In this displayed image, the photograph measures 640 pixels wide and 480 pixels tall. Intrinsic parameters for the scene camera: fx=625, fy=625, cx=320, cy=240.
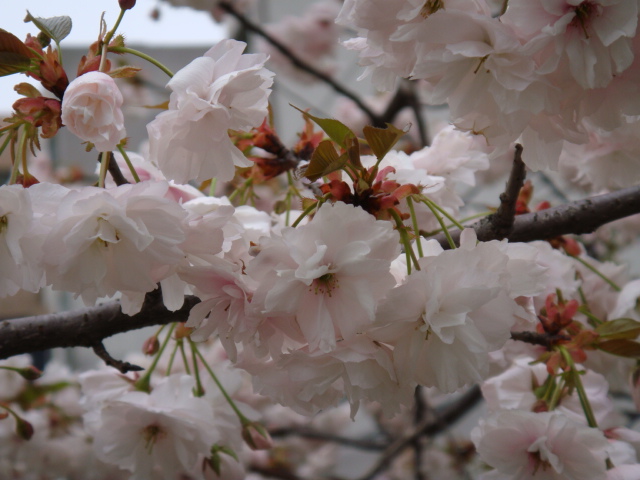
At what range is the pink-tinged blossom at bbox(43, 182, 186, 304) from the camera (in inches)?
19.2

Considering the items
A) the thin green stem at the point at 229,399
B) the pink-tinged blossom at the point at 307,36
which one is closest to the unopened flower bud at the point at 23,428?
the thin green stem at the point at 229,399

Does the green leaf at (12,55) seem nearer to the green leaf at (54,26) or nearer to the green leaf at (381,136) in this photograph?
the green leaf at (54,26)

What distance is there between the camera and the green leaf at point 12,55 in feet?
1.75

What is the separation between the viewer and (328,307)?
19.8 inches

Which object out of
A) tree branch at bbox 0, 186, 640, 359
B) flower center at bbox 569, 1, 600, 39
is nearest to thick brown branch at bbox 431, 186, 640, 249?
tree branch at bbox 0, 186, 640, 359

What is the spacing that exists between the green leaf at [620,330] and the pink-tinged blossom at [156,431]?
493 millimetres

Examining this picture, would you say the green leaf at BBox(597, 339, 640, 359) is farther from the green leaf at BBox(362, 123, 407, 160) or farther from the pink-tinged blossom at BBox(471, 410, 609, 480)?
the green leaf at BBox(362, 123, 407, 160)

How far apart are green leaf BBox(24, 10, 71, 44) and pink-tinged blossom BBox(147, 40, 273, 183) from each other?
0.43ft

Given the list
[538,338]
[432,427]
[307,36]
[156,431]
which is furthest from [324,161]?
[307,36]

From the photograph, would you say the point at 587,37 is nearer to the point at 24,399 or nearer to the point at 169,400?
the point at 169,400

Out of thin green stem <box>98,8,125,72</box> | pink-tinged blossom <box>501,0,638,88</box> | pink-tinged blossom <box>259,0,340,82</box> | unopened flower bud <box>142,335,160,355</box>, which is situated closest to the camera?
pink-tinged blossom <box>501,0,638,88</box>

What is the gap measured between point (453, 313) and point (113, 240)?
27cm

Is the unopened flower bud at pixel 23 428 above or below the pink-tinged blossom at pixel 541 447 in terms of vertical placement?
below

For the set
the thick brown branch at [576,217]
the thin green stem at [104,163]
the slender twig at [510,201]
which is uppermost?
the thin green stem at [104,163]
